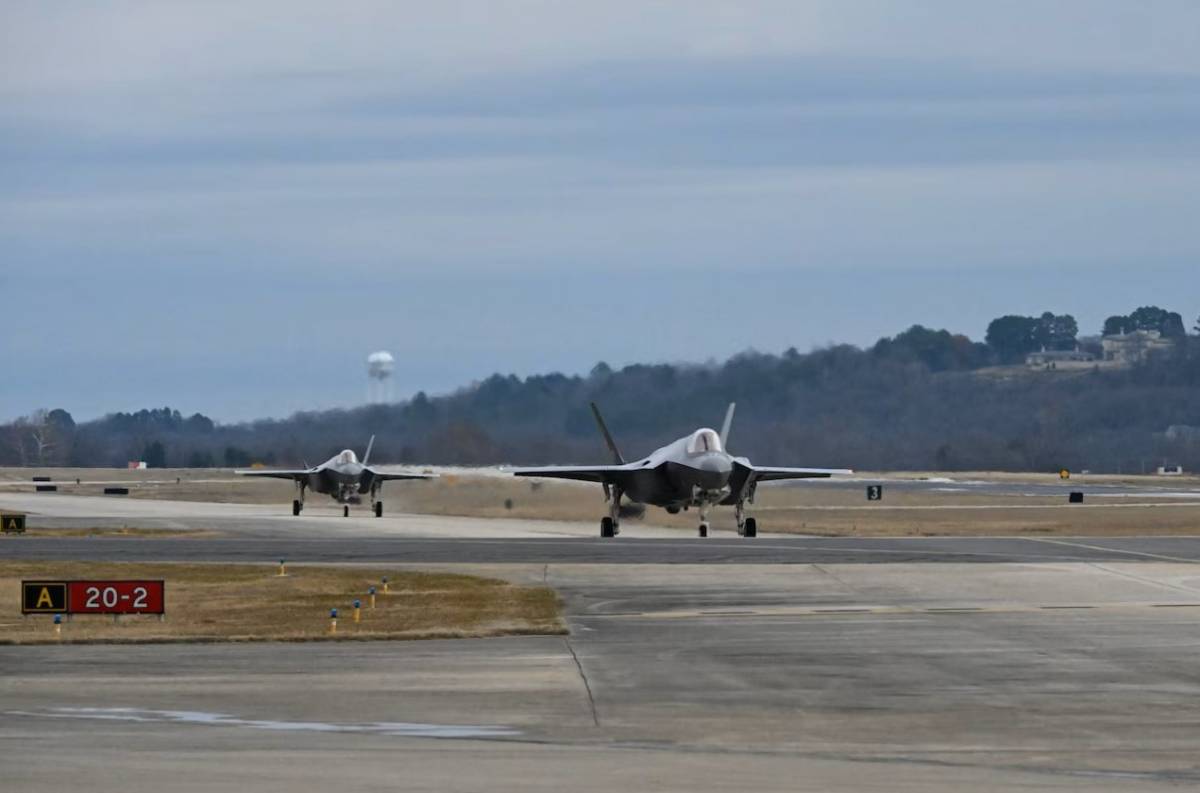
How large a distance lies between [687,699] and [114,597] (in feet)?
39.6

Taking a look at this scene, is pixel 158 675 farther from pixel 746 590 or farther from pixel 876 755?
pixel 746 590

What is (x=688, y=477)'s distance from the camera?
174ft

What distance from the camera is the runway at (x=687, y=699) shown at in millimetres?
15203

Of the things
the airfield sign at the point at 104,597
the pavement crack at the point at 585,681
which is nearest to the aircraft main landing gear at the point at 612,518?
the airfield sign at the point at 104,597

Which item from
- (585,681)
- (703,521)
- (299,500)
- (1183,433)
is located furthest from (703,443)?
(1183,433)

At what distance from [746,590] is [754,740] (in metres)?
17.4

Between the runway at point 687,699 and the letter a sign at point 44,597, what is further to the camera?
the letter a sign at point 44,597

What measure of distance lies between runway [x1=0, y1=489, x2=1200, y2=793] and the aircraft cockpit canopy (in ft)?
54.3

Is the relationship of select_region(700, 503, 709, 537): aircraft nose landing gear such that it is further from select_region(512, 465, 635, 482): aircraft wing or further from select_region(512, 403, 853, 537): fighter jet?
select_region(512, 465, 635, 482): aircraft wing

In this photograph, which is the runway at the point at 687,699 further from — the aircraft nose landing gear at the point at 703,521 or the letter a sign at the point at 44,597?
the aircraft nose landing gear at the point at 703,521

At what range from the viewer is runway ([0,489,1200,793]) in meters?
15.2

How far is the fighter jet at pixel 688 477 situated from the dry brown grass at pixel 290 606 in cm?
1438

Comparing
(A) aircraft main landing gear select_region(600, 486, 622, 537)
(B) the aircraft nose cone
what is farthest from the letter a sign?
(A) aircraft main landing gear select_region(600, 486, 622, 537)

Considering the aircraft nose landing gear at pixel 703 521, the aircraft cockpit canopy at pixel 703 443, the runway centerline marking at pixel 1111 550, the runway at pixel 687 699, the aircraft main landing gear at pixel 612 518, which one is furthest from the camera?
the aircraft main landing gear at pixel 612 518
